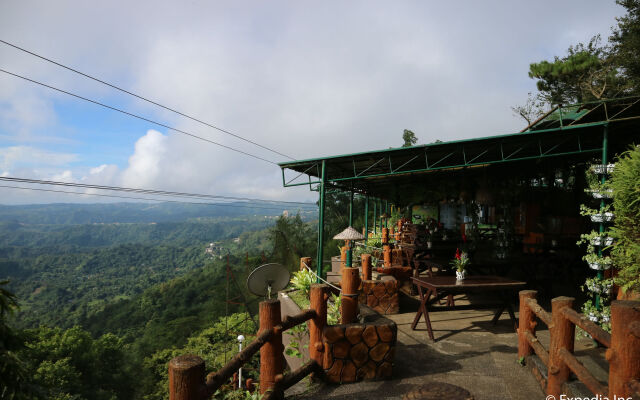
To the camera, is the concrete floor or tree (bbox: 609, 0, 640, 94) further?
tree (bbox: 609, 0, 640, 94)

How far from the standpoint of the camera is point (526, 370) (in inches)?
161

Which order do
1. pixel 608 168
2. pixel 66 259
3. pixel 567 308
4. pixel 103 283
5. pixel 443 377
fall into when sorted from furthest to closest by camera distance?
pixel 66 259 < pixel 103 283 < pixel 608 168 < pixel 443 377 < pixel 567 308

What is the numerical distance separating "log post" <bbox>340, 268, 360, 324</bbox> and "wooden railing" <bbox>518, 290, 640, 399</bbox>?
1.99 metres

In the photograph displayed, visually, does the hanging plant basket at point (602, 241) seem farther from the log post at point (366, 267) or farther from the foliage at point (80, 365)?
the foliage at point (80, 365)

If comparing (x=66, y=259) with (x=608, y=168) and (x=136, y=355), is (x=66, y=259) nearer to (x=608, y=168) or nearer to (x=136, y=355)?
(x=136, y=355)

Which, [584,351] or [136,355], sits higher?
[584,351]

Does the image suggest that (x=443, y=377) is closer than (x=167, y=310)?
Yes

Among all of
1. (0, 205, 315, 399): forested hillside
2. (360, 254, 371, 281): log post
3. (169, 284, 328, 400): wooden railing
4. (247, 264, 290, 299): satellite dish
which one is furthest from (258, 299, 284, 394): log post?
(360, 254, 371, 281): log post

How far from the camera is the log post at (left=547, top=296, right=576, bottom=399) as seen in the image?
300 cm

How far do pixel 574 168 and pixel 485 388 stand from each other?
35.1 ft

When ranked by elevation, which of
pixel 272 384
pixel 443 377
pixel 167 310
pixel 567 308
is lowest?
pixel 167 310

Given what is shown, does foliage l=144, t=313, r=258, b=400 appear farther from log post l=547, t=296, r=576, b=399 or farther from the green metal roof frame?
log post l=547, t=296, r=576, b=399

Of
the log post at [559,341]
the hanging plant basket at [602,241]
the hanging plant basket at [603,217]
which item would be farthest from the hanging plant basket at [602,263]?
the log post at [559,341]

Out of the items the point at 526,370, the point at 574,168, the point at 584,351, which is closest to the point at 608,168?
the point at 584,351
